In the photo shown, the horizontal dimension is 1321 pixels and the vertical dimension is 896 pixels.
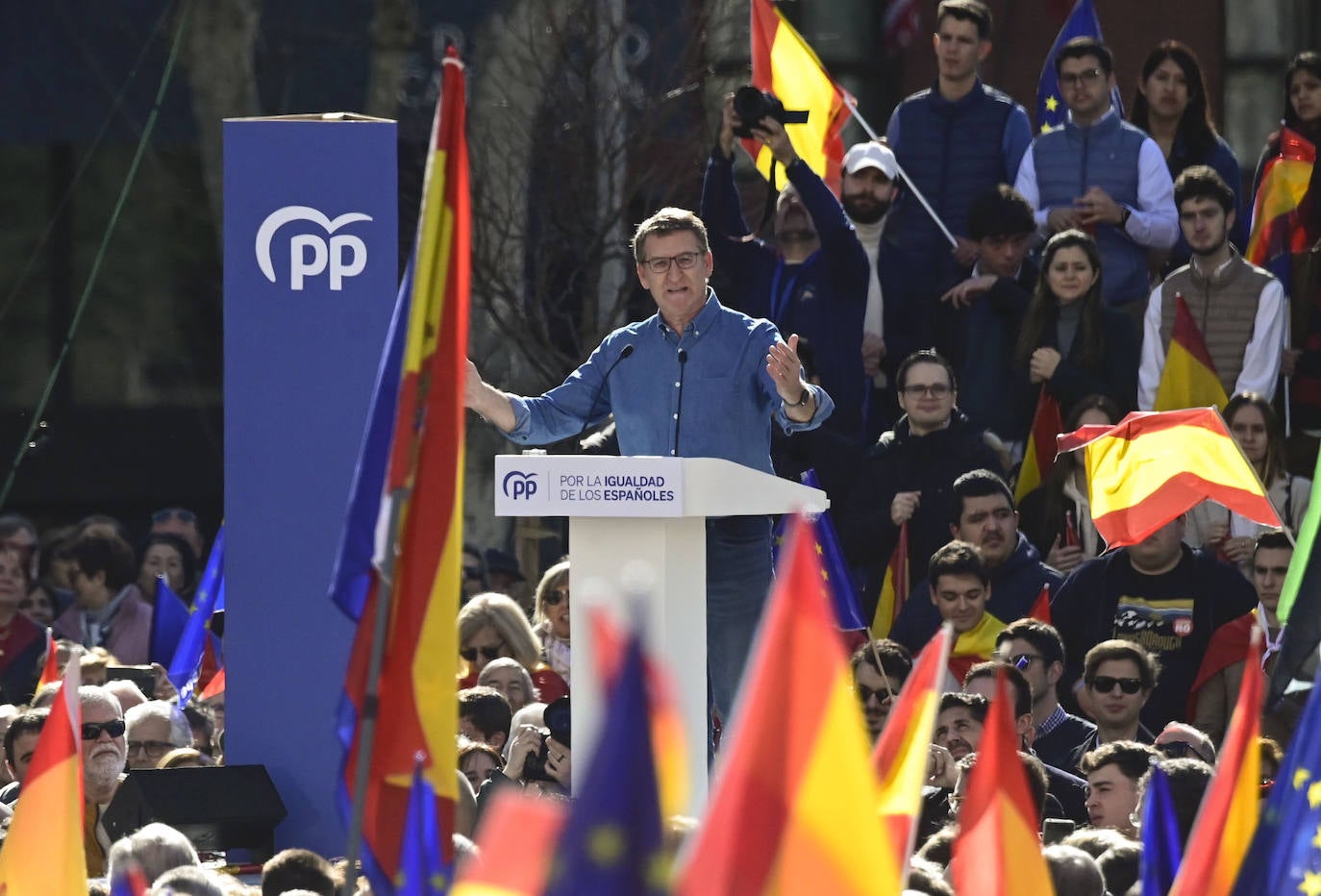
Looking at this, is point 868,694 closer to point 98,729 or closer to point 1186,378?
point 98,729

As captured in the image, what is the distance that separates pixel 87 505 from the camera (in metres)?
16.4

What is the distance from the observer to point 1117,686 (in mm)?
7660

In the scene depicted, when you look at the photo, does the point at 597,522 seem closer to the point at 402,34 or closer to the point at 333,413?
the point at 333,413

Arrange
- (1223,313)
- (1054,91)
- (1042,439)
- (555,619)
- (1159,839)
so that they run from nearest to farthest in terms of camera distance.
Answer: (1159,839) → (555,619) → (1042,439) → (1223,313) → (1054,91)

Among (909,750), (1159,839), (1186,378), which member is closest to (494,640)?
(1186,378)

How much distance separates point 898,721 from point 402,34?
35.3ft

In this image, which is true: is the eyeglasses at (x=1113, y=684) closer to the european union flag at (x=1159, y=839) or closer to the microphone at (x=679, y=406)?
the microphone at (x=679, y=406)

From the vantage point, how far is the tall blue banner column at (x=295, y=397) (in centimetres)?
663

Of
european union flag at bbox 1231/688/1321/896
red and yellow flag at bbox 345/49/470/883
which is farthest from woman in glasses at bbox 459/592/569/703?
european union flag at bbox 1231/688/1321/896

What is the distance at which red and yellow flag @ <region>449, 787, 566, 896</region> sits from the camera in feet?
9.59

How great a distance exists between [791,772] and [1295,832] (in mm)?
1271

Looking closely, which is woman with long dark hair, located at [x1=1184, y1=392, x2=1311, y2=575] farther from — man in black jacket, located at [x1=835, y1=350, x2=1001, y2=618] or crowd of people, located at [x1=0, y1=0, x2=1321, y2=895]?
man in black jacket, located at [x1=835, y1=350, x2=1001, y2=618]

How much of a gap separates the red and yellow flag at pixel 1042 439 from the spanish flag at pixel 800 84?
2.08m

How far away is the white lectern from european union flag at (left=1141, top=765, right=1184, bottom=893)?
152cm
